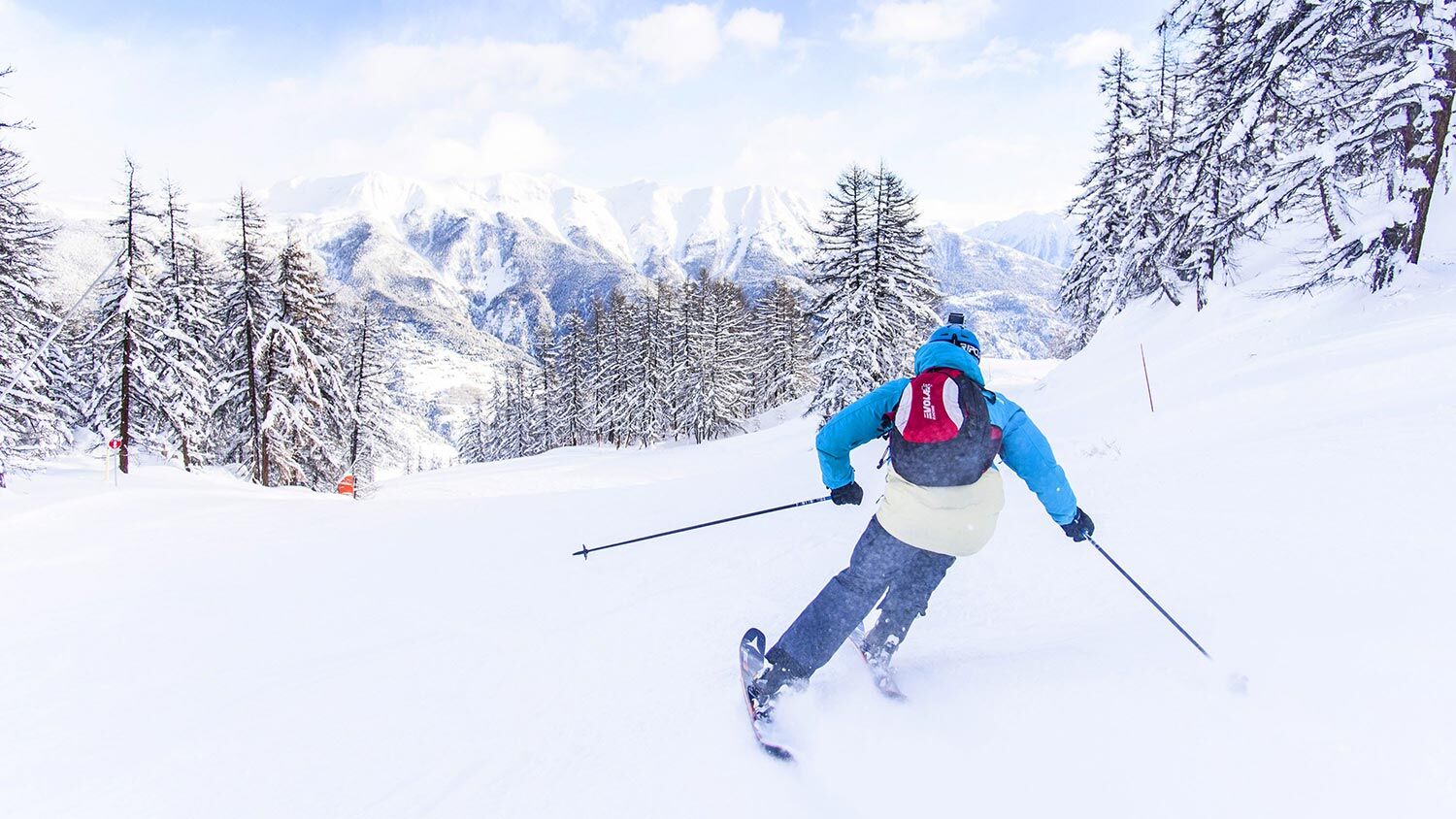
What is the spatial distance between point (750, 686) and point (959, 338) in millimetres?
2178

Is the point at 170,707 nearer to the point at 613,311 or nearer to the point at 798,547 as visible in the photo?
the point at 798,547

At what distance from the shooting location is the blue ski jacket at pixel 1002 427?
10.3 ft

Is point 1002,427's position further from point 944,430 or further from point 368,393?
point 368,393

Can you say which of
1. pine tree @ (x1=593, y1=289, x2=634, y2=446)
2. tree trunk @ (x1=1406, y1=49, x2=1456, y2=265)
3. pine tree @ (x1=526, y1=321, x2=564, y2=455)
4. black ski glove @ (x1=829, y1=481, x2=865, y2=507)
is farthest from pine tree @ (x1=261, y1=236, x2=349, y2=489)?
tree trunk @ (x1=1406, y1=49, x2=1456, y2=265)

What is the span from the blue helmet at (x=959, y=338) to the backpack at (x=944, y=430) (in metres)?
0.26

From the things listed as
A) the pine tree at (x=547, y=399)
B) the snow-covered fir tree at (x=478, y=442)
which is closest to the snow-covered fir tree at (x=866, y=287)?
the pine tree at (x=547, y=399)

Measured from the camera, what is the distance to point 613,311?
4847 cm

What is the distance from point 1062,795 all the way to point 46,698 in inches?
217

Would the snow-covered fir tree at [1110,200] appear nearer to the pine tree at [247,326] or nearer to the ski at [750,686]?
the ski at [750,686]

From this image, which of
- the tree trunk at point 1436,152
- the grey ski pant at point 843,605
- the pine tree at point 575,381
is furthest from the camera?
the pine tree at point 575,381

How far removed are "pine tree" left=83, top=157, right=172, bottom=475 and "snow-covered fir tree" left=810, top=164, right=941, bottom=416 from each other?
24040 mm

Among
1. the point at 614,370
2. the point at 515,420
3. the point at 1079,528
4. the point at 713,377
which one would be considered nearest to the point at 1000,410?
the point at 1079,528

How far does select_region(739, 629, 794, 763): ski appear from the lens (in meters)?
2.94

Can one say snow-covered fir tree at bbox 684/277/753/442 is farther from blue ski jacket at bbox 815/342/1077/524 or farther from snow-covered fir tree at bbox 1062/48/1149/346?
blue ski jacket at bbox 815/342/1077/524
